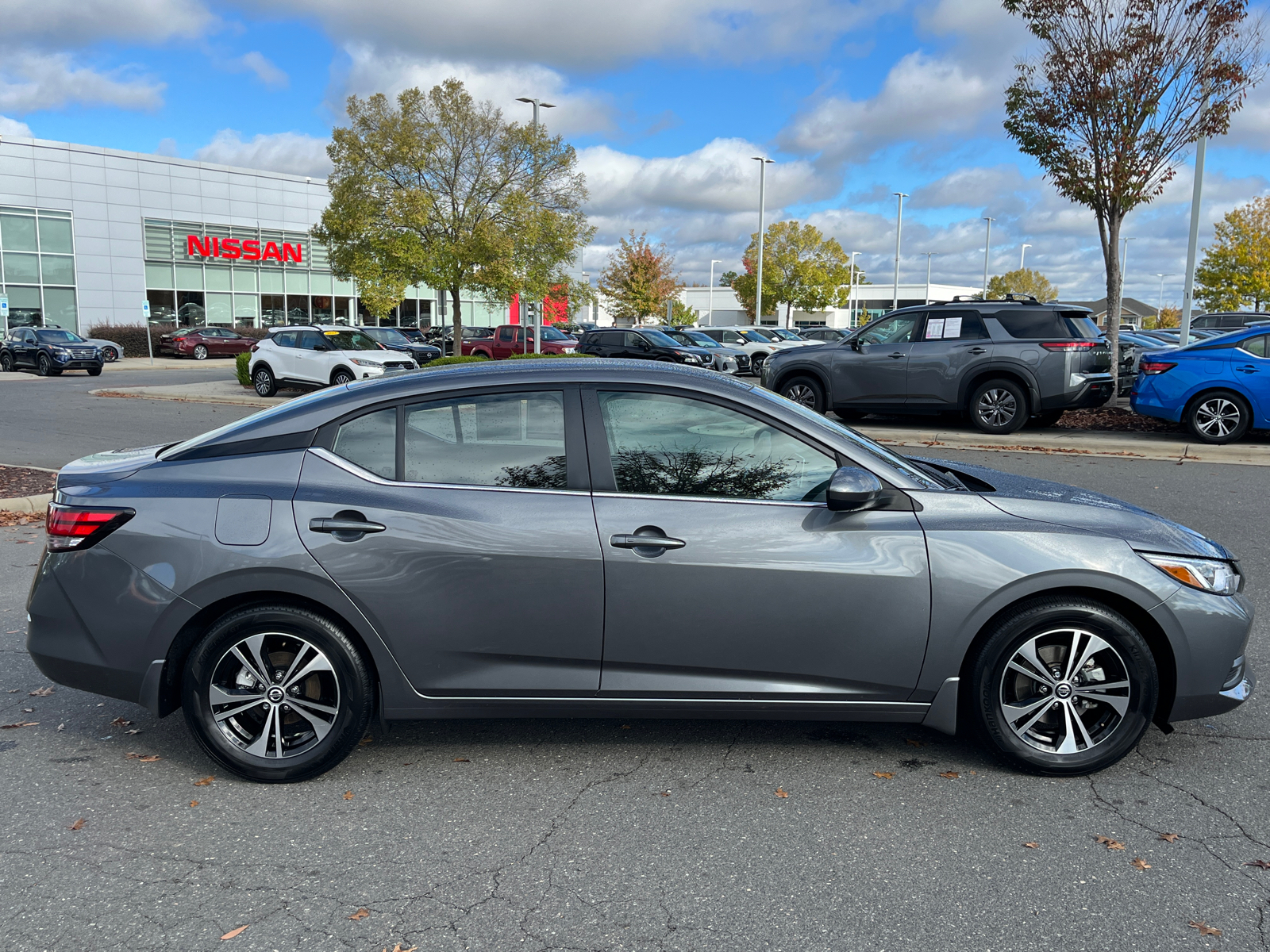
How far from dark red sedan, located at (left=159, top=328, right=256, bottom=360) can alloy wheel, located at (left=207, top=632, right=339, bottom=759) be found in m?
41.9

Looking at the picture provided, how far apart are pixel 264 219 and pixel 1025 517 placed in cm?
5096

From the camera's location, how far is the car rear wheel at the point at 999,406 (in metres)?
14.4

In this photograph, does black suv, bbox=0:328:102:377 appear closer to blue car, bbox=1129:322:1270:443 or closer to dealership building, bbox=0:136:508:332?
dealership building, bbox=0:136:508:332

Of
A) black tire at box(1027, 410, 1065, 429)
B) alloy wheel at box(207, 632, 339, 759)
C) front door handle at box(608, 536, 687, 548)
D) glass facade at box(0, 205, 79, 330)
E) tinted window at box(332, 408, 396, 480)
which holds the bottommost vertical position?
alloy wheel at box(207, 632, 339, 759)

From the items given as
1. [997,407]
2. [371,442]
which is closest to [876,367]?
[997,407]

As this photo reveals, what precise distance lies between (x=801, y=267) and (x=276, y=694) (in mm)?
61594

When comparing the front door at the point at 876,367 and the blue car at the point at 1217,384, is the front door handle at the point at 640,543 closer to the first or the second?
the front door at the point at 876,367

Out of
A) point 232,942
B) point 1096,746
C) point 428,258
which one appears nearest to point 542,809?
point 232,942

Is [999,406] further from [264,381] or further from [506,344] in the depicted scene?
[506,344]

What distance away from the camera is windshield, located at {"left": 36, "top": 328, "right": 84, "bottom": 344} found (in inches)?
1275

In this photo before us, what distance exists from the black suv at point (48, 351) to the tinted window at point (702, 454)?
3359 centimetres

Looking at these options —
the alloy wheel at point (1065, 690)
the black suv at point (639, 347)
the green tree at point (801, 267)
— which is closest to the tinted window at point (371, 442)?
the alloy wheel at point (1065, 690)

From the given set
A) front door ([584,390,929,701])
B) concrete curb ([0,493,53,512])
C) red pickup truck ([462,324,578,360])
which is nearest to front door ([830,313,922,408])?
concrete curb ([0,493,53,512])

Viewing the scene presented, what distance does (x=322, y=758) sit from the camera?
3.60m
